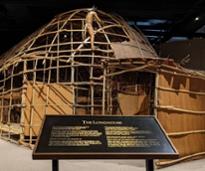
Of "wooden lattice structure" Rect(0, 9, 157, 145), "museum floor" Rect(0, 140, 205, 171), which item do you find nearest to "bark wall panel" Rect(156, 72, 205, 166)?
"museum floor" Rect(0, 140, 205, 171)

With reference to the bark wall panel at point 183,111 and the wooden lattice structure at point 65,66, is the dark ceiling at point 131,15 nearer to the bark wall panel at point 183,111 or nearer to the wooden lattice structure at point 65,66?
the wooden lattice structure at point 65,66

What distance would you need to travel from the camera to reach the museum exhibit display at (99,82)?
21.2 ft

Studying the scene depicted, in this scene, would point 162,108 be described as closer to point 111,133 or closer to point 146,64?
point 146,64

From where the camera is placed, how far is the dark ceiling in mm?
10992

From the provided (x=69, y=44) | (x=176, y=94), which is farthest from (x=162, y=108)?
(x=69, y=44)

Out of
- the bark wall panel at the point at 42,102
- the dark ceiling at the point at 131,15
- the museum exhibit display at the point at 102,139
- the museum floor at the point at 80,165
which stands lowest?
the museum floor at the point at 80,165

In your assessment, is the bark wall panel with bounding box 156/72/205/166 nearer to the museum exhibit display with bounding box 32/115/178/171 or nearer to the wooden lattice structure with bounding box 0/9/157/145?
the wooden lattice structure with bounding box 0/9/157/145

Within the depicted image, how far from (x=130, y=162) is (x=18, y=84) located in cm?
526

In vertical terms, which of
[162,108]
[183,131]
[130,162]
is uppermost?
[162,108]

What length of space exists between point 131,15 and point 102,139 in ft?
31.6

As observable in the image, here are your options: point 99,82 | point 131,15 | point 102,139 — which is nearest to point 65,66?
point 99,82

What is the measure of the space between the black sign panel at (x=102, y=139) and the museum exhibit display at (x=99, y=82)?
286 cm

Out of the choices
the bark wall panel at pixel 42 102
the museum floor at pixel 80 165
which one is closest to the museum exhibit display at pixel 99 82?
the bark wall panel at pixel 42 102

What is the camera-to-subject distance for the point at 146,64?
6.36 meters
